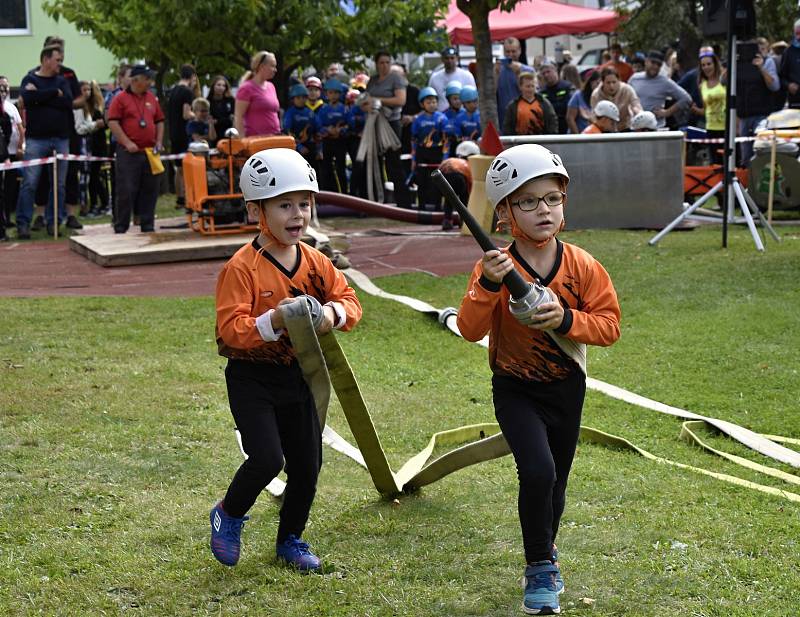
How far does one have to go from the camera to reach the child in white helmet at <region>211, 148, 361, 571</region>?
4.56 meters

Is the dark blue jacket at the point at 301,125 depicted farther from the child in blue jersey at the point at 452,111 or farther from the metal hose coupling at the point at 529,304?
the metal hose coupling at the point at 529,304

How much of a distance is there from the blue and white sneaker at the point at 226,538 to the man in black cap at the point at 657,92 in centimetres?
1577

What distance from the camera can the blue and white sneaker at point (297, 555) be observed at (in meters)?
4.80

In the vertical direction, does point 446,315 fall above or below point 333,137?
below

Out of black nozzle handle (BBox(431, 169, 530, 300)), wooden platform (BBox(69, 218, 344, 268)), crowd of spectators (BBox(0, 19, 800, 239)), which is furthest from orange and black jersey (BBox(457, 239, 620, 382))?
crowd of spectators (BBox(0, 19, 800, 239))

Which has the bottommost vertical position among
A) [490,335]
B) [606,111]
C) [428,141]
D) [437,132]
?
[490,335]

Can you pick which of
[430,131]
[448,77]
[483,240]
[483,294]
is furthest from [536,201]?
[448,77]

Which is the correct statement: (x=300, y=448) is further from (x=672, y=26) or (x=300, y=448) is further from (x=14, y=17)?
(x=14, y=17)

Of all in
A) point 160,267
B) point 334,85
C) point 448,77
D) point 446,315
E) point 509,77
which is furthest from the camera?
point 448,77

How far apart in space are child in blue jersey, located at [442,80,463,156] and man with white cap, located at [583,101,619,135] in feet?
7.85

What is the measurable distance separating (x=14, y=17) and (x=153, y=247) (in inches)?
858

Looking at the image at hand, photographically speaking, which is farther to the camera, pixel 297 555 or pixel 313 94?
pixel 313 94

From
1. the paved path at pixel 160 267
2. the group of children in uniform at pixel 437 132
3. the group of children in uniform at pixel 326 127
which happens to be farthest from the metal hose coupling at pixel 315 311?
the group of children in uniform at pixel 326 127

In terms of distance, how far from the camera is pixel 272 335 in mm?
4465
